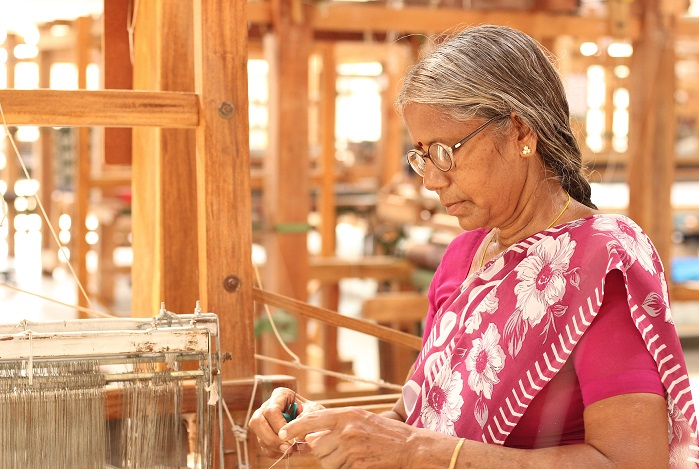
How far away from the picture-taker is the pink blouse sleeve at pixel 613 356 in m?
1.19

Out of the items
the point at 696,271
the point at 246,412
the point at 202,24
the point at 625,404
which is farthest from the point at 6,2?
the point at 696,271

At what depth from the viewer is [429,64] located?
1399 millimetres

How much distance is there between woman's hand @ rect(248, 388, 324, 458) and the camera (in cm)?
143

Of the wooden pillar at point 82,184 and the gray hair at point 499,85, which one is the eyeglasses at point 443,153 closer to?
the gray hair at point 499,85

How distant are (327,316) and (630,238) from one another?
0.70 m

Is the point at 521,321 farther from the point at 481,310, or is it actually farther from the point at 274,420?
the point at 274,420

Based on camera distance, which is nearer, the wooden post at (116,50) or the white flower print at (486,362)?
the white flower print at (486,362)

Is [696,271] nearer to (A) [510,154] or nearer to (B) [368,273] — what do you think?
(B) [368,273]

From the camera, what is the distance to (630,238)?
1.30 m

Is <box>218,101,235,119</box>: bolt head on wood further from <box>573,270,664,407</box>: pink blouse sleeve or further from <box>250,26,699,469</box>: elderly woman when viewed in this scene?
<box>573,270,664,407</box>: pink blouse sleeve

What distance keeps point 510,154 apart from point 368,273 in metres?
3.12

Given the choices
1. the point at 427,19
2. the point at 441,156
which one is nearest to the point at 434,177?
the point at 441,156

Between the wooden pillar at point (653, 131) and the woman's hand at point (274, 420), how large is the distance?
3.22 metres

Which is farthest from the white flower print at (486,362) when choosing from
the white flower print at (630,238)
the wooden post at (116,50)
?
the wooden post at (116,50)
